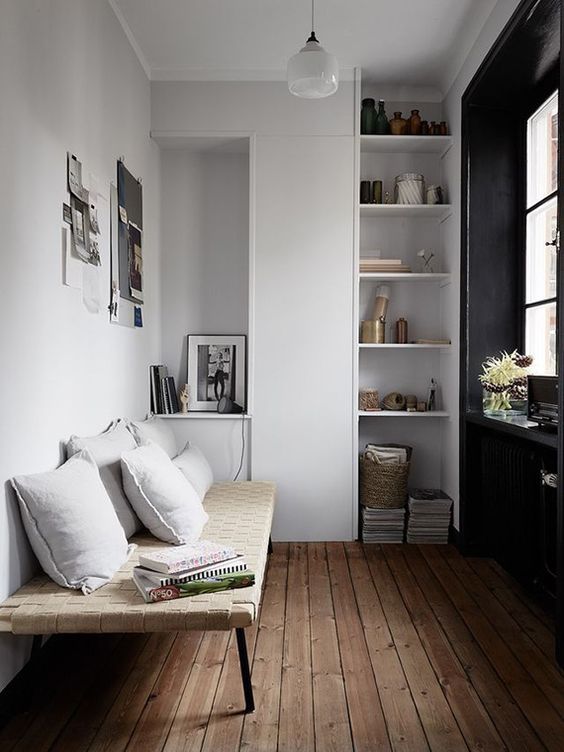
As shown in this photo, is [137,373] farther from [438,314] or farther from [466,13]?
[466,13]

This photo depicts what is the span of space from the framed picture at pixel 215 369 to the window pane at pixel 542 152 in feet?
6.44

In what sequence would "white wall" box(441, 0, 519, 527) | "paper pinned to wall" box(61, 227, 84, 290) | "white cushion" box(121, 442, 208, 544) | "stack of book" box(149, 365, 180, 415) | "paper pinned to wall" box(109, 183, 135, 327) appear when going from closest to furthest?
"paper pinned to wall" box(61, 227, 84, 290)
"white cushion" box(121, 442, 208, 544)
"paper pinned to wall" box(109, 183, 135, 327)
"white wall" box(441, 0, 519, 527)
"stack of book" box(149, 365, 180, 415)

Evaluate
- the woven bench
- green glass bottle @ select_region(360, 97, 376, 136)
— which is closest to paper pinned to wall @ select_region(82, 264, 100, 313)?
the woven bench

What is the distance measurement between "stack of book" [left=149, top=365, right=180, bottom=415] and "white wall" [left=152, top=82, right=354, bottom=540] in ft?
1.79

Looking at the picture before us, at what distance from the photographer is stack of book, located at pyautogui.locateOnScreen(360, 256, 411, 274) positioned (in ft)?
14.2

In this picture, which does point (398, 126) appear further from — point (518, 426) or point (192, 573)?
point (192, 573)

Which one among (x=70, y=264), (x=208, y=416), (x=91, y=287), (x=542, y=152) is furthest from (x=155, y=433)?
(x=542, y=152)

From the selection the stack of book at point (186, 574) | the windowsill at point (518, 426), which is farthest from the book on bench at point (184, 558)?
A: the windowsill at point (518, 426)

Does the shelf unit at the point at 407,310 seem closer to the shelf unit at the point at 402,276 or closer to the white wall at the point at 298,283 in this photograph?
the shelf unit at the point at 402,276

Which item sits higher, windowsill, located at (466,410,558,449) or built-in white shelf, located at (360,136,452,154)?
built-in white shelf, located at (360,136,452,154)

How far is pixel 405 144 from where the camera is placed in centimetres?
440

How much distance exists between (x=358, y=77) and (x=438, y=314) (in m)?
1.57

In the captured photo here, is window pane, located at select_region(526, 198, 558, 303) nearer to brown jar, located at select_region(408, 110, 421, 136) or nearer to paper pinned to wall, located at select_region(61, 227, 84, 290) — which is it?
brown jar, located at select_region(408, 110, 421, 136)

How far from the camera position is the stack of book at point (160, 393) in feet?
14.1
